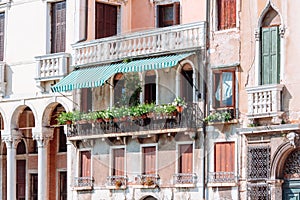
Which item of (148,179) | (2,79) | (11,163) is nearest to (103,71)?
(148,179)

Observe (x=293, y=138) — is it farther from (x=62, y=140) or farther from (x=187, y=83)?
(x=62, y=140)

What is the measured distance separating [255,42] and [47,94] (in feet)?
33.2

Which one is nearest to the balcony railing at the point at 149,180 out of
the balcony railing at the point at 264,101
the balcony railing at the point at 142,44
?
the balcony railing at the point at 142,44

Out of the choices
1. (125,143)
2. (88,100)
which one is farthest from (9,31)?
(125,143)

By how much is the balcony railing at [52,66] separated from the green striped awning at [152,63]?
313 cm

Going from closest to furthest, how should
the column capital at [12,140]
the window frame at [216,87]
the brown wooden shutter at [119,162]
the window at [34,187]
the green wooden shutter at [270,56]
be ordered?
the green wooden shutter at [270,56]
the window frame at [216,87]
the brown wooden shutter at [119,162]
the column capital at [12,140]
the window at [34,187]

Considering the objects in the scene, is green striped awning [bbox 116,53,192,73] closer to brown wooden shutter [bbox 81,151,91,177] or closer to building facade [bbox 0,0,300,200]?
building facade [bbox 0,0,300,200]

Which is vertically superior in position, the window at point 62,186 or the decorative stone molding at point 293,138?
the decorative stone molding at point 293,138

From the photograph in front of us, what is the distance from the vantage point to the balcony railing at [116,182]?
40375 mm

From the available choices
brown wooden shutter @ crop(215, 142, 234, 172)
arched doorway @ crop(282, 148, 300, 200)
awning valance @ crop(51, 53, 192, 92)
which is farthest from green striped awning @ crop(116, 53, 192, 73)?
arched doorway @ crop(282, 148, 300, 200)

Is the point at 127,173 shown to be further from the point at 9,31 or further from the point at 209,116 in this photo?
the point at 9,31

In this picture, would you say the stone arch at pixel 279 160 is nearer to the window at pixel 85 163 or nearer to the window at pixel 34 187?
the window at pixel 85 163

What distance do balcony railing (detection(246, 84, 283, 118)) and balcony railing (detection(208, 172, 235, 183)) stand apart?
2117mm

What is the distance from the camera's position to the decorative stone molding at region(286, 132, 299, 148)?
34406mm
